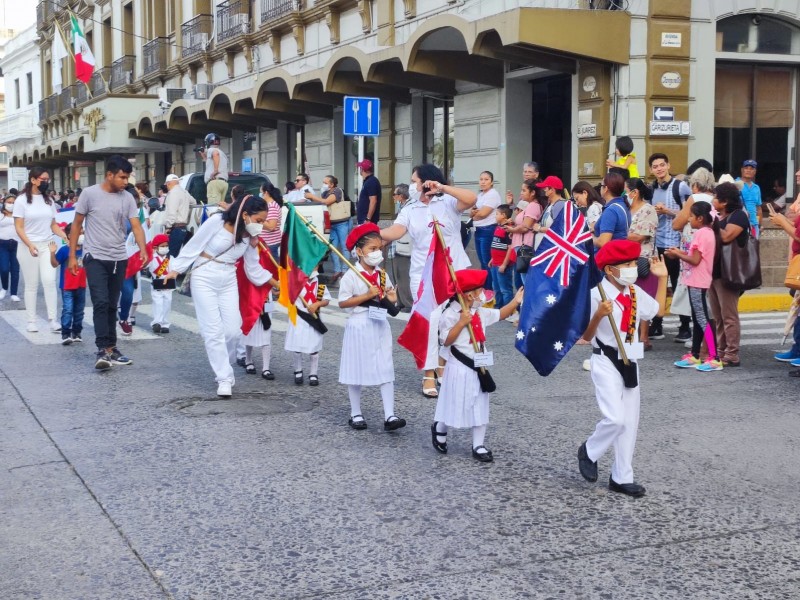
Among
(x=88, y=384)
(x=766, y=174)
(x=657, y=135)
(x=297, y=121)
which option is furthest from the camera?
(x=297, y=121)

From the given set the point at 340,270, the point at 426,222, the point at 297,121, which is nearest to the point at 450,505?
the point at 426,222

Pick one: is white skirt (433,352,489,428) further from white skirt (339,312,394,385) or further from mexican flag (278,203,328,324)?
mexican flag (278,203,328,324)

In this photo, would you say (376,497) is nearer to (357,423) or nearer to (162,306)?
(357,423)

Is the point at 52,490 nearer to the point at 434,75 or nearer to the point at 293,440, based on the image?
the point at 293,440

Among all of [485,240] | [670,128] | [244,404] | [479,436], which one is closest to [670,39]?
[670,128]

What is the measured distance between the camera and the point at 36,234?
12.0 meters

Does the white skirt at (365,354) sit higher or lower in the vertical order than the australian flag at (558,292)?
lower

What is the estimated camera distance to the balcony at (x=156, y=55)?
3494 cm

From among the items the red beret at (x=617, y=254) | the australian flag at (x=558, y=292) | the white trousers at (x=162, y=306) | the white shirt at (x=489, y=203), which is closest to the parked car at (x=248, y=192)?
the white shirt at (x=489, y=203)

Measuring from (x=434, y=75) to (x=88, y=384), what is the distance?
1041 centimetres

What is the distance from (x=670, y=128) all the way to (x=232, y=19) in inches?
644

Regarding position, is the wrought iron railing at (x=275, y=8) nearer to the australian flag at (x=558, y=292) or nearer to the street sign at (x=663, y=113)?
the street sign at (x=663, y=113)

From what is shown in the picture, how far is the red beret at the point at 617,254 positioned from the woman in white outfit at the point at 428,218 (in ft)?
8.15

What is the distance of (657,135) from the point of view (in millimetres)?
15367
